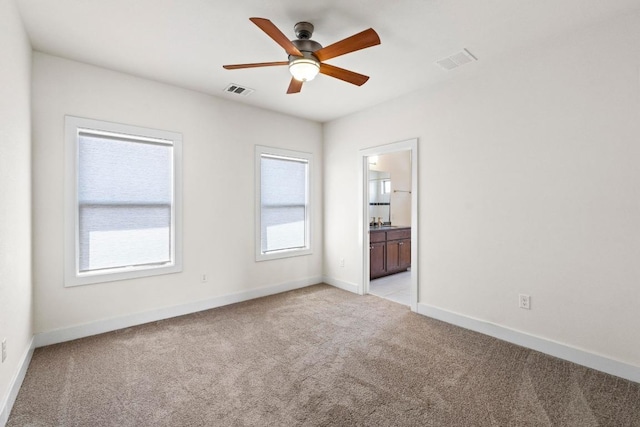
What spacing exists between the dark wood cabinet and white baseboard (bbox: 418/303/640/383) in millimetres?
1700

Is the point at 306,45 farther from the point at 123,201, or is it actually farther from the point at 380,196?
the point at 380,196

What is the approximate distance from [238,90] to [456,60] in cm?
245

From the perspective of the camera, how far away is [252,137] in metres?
4.26

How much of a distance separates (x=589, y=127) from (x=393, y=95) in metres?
2.04

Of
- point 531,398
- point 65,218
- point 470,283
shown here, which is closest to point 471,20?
point 470,283

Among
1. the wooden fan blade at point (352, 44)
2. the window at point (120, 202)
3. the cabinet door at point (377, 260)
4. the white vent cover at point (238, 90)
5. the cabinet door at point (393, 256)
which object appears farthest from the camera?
the cabinet door at point (393, 256)

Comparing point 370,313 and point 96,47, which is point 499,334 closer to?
point 370,313

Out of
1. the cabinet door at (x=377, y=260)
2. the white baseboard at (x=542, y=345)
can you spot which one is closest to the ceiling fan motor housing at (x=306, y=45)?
the white baseboard at (x=542, y=345)

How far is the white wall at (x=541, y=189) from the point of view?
7.57 ft

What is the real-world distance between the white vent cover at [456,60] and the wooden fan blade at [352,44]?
120 centimetres

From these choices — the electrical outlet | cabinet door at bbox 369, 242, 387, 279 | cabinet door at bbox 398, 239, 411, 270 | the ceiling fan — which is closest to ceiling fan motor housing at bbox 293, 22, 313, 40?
the ceiling fan

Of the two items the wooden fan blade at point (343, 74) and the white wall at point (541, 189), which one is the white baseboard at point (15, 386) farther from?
the white wall at point (541, 189)

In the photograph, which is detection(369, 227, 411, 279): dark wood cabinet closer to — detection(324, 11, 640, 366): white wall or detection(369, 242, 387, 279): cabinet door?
detection(369, 242, 387, 279): cabinet door

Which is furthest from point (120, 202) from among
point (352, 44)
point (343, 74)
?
point (352, 44)
